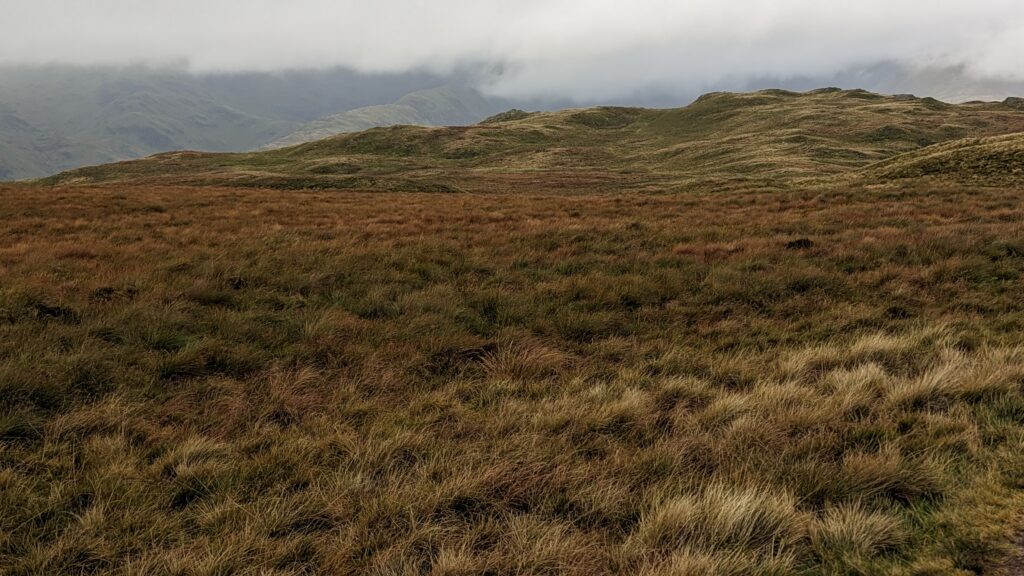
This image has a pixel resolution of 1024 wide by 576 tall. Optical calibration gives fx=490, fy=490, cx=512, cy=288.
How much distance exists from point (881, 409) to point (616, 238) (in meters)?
9.99

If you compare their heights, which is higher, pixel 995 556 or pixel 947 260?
pixel 947 260

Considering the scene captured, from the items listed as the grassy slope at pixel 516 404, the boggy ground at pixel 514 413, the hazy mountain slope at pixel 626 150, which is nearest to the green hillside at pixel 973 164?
the hazy mountain slope at pixel 626 150

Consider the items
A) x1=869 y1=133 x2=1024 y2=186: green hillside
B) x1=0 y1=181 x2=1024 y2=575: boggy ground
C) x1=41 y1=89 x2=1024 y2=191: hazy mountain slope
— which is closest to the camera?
x1=0 y1=181 x2=1024 y2=575: boggy ground

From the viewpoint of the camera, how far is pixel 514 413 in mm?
5027

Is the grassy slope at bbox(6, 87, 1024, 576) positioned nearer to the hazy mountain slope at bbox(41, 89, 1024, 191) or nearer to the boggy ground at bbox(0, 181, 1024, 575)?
the boggy ground at bbox(0, 181, 1024, 575)

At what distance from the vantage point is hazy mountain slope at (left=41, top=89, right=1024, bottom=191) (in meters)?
49.0

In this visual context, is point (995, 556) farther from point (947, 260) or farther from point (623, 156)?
point (623, 156)

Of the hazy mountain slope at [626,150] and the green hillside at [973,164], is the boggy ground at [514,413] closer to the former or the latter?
the green hillside at [973,164]

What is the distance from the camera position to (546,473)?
3924 mm

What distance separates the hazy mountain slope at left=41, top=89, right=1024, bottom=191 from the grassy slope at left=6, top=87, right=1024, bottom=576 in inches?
1192

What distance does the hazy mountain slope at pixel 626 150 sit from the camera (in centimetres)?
4903

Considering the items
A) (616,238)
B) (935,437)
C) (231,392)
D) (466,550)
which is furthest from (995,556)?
(616,238)

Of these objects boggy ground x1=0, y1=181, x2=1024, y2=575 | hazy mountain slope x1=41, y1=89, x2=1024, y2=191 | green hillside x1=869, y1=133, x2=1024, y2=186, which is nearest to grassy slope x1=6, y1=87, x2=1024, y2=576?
boggy ground x1=0, y1=181, x2=1024, y2=575

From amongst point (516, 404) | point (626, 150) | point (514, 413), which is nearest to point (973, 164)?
point (516, 404)
